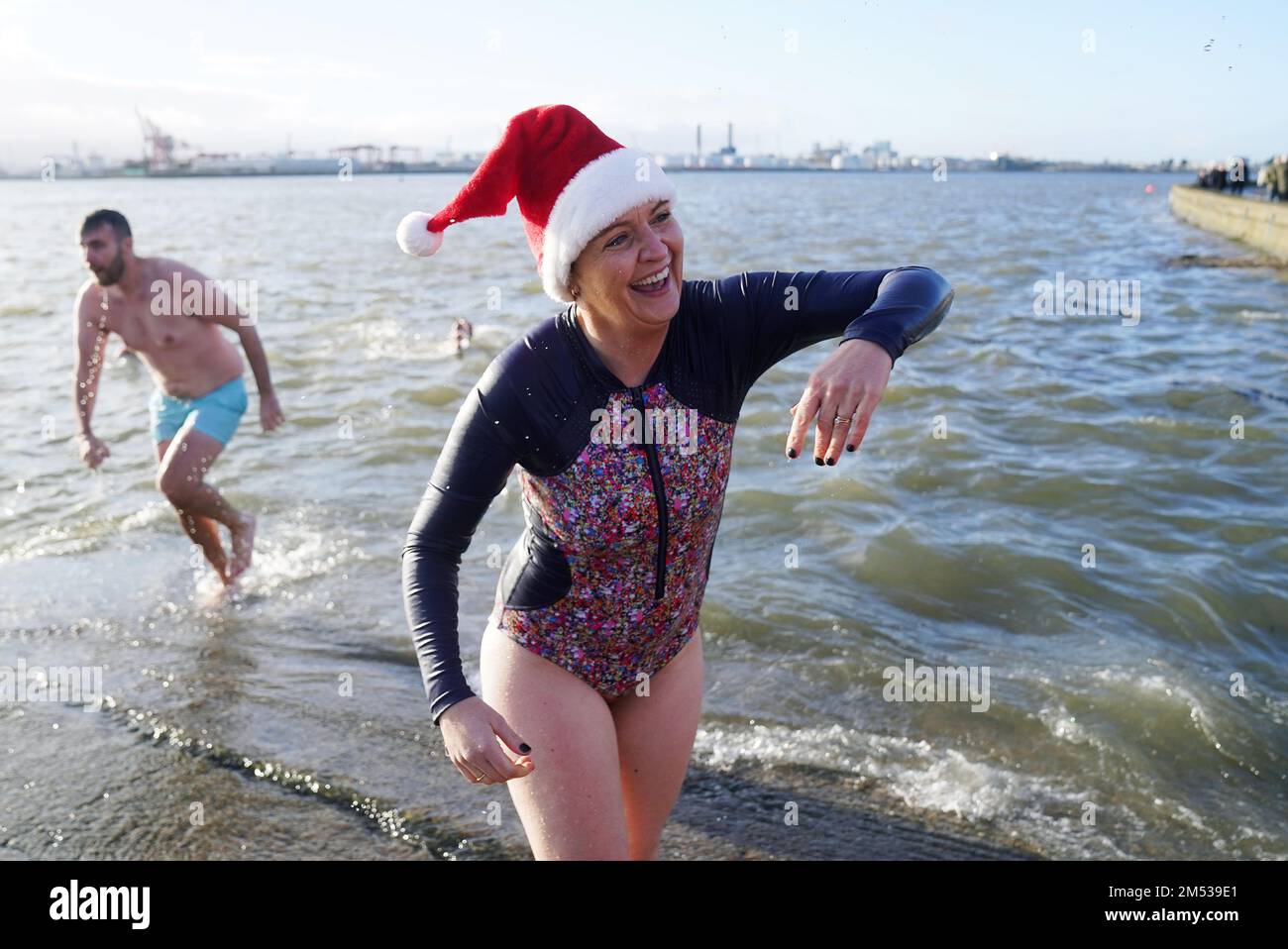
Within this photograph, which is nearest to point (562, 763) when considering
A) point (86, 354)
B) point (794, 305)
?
point (794, 305)

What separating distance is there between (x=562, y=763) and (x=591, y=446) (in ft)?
2.61

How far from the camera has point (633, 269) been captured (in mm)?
2561

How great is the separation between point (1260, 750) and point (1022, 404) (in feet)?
22.7

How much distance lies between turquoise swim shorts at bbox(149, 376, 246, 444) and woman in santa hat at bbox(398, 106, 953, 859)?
4.48 metres

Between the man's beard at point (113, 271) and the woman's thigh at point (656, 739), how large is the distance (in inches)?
204

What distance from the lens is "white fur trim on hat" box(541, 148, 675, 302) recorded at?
8.45 feet

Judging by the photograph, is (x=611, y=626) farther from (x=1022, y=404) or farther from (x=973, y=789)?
(x=1022, y=404)

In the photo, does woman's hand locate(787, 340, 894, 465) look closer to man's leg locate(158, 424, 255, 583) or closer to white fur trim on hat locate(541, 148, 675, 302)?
white fur trim on hat locate(541, 148, 675, 302)

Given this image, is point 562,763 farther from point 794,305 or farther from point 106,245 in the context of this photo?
point 106,245

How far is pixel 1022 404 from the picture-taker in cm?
1146

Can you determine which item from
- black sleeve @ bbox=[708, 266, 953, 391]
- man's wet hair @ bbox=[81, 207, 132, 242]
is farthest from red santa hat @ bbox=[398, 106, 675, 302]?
man's wet hair @ bbox=[81, 207, 132, 242]

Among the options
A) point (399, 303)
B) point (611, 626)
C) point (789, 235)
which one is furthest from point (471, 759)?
point (789, 235)

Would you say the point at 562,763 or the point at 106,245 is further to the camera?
the point at 106,245

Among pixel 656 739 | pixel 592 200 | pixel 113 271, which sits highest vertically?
pixel 592 200
